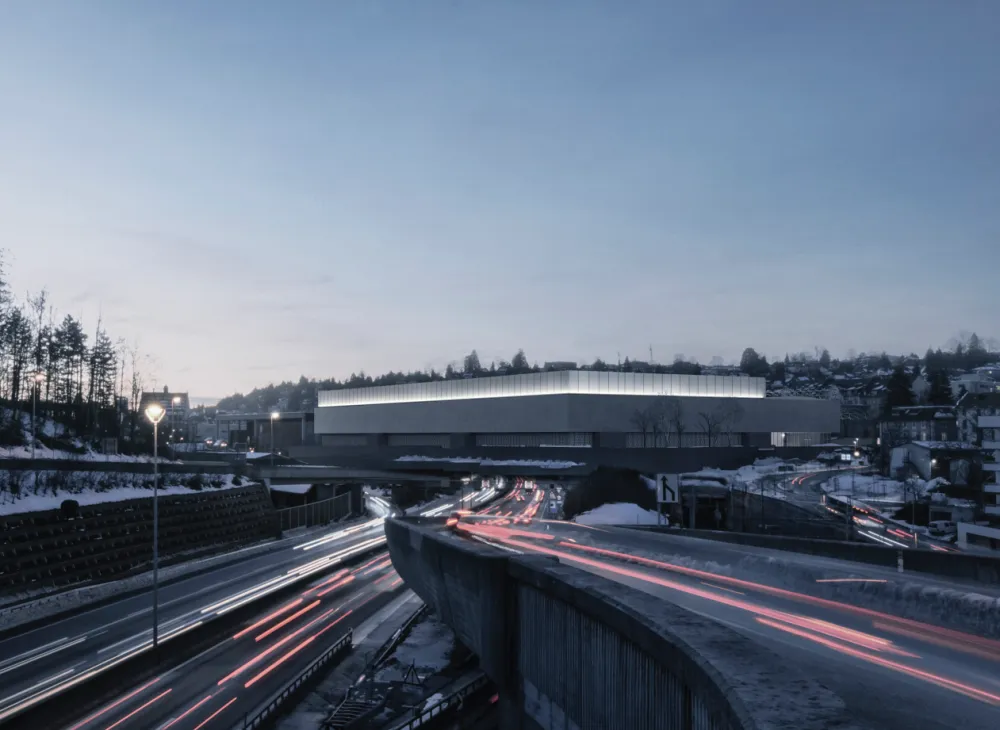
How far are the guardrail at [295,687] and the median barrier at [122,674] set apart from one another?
4845 mm

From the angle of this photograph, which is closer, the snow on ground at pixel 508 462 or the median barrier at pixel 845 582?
the median barrier at pixel 845 582

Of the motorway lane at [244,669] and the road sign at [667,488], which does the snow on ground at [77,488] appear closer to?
the motorway lane at [244,669]

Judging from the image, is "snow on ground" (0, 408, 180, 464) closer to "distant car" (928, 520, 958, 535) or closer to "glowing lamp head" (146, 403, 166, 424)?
"glowing lamp head" (146, 403, 166, 424)

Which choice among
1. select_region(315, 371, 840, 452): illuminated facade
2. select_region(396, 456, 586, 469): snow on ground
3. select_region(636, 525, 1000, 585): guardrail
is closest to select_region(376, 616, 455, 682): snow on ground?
select_region(636, 525, 1000, 585): guardrail

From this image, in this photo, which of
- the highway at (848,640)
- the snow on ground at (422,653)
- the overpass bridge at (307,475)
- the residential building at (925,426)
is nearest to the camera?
the highway at (848,640)

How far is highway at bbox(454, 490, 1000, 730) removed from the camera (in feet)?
37.3

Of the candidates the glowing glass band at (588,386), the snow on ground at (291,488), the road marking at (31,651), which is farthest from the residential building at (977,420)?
the road marking at (31,651)

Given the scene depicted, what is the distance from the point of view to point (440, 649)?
29016 mm

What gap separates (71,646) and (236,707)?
9.40m

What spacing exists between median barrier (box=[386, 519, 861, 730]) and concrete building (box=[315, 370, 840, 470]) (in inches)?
2735

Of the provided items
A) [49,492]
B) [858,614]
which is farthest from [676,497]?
[49,492]

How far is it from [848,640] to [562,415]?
81243mm

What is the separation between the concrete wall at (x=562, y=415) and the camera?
97750 millimetres

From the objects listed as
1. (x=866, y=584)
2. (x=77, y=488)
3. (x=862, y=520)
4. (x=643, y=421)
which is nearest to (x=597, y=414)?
(x=643, y=421)
